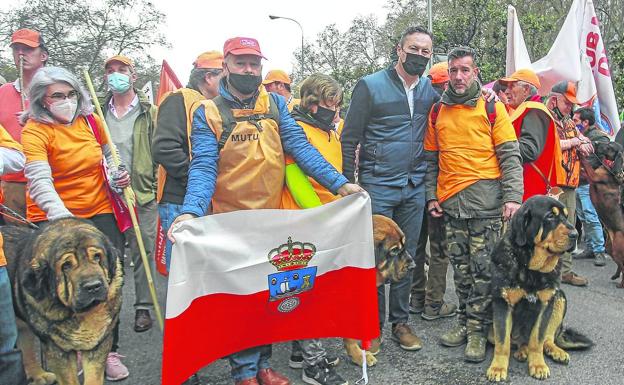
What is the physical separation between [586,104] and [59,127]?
625cm

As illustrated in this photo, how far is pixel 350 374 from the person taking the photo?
3.87 meters

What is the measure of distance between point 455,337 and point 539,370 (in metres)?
0.78

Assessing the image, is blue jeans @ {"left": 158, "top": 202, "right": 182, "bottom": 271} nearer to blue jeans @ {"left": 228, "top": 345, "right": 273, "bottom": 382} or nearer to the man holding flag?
the man holding flag

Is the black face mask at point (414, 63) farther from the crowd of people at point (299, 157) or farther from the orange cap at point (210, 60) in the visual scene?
the orange cap at point (210, 60)

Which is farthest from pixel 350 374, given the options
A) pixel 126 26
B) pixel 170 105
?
pixel 126 26

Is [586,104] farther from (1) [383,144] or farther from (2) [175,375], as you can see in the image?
(2) [175,375]

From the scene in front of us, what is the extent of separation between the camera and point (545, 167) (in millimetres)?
4480

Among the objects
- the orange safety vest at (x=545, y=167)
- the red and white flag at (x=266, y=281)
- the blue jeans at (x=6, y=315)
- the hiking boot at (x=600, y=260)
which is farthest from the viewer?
the hiking boot at (x=600, y=260)

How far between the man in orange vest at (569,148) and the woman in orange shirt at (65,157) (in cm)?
461

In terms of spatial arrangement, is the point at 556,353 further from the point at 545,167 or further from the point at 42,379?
the point at 42,379

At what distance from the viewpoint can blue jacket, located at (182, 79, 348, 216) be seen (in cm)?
318

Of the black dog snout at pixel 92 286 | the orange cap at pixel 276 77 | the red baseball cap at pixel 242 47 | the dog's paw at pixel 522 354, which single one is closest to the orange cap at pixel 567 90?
the dog's paw at pixel 522 354

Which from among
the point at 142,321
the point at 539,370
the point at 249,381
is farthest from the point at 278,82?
the point at 539,370

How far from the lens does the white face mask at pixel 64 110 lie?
138 inches
